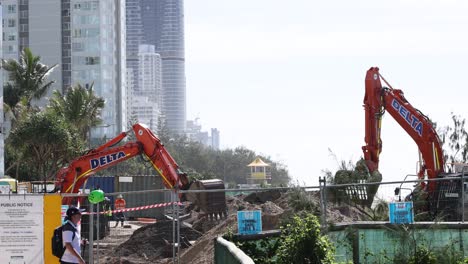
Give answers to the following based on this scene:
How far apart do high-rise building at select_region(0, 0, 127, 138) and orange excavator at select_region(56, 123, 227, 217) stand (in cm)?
9515

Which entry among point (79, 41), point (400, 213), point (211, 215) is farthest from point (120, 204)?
point (79, 41)

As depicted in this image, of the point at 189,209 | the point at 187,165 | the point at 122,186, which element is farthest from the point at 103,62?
the point at 189,209

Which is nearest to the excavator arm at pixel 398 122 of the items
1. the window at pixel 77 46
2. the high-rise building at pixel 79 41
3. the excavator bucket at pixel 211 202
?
the excavator bucket at pixel 211 202

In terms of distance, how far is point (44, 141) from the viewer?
59.8 meters

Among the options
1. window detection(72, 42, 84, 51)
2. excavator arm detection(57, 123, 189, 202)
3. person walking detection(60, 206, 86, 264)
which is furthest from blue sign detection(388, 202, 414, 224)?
window detection(72, 42, 84, 51)

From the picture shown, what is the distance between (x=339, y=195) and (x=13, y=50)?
118 metres

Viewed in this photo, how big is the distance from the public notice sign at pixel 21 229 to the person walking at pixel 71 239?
2.80 m

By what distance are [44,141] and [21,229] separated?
43.4 meters

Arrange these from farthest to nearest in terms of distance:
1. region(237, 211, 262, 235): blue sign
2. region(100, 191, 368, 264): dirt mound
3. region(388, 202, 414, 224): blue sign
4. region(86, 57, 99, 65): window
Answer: region(86, 57, 99, 65): window → region(100, 191, 368, 264): dirt mound → region(237, 211, 262, 235): blue sign → region(388, 202, 414, 224): blue sign

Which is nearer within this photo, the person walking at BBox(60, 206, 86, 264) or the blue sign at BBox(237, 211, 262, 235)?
the person walking at BBox(60, 206, 86, 264)

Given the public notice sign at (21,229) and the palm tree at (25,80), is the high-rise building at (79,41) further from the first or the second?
the public notice sign at (21,229)

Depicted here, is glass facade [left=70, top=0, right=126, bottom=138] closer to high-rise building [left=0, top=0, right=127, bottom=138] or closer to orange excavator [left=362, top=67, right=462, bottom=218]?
high-rise building [left=0, top=0, right=127, bottom=138]

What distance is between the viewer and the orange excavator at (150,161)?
2895 centimetres

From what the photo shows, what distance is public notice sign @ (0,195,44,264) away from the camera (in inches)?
673
